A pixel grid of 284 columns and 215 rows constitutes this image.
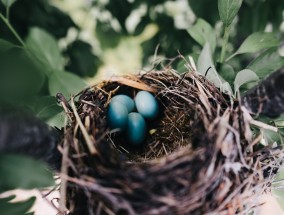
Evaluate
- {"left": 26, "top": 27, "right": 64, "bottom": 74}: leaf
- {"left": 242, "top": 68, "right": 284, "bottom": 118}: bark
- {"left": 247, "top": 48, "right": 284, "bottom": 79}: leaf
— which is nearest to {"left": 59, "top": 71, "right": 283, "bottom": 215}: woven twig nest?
{"left": 242, "top": 68, "right": 284, "bottom": 118}: bark

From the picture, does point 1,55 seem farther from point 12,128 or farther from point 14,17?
point 14,17

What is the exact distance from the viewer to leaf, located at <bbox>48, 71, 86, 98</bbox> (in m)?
1.29

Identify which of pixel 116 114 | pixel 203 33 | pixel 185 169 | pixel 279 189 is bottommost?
Result: pixel 279 189

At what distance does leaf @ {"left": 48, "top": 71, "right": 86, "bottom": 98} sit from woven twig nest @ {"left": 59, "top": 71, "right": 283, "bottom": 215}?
235 mm

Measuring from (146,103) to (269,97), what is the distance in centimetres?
48

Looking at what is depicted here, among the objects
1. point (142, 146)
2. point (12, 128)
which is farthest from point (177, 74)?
point (12, 128)

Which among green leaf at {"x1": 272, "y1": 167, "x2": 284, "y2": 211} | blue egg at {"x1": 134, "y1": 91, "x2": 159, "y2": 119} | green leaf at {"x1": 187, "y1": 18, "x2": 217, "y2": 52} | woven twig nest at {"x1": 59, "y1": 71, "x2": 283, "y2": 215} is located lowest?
green leaf at {"x1": 272, "y1": 167, "x2": 284, "y2": 211}

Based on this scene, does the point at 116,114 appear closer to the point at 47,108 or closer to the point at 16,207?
the point at 47,108

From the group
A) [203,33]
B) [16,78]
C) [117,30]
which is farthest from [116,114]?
[117,30]

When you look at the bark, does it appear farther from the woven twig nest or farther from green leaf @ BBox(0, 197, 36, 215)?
green leaf @ BBox(0, 197, 36, 215)

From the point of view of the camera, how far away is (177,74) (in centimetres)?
120

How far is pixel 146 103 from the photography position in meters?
1.21

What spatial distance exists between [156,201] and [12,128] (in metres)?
0.29

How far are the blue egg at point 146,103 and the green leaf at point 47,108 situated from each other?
0.88ft
